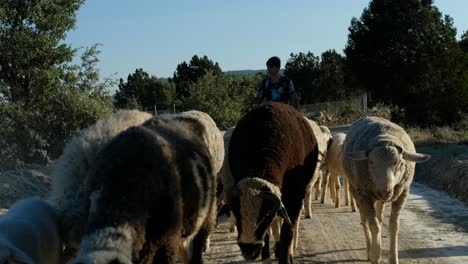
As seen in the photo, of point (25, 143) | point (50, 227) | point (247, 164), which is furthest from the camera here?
point (25, 143)

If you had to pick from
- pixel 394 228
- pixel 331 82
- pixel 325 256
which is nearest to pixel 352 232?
pixel 325 256

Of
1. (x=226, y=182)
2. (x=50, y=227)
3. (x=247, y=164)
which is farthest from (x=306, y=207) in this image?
(x=50, y=227)

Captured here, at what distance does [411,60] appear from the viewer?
94.4 feet

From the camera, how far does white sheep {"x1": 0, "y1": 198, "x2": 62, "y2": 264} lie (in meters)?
4.09

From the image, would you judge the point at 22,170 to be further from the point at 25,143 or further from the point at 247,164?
the point at 247,164

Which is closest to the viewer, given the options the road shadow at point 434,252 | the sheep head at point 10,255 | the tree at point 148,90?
the sheep head at point 10,255

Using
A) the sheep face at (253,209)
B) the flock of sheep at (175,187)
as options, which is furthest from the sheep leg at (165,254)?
the sheep face at (253,209)

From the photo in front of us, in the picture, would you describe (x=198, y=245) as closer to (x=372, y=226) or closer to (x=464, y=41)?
(x=372, y=226)

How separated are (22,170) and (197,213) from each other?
893 cm

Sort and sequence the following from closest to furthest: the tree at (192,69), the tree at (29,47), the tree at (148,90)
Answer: the tree at (29,47) < the tree at (148,90) < the tree at (192,69)

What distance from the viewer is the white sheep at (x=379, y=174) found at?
7325mm

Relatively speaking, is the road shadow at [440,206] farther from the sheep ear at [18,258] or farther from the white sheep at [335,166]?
the sheep ear at [18,258]

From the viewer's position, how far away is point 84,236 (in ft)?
13.1

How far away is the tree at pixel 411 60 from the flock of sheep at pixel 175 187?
20891 millimetres
